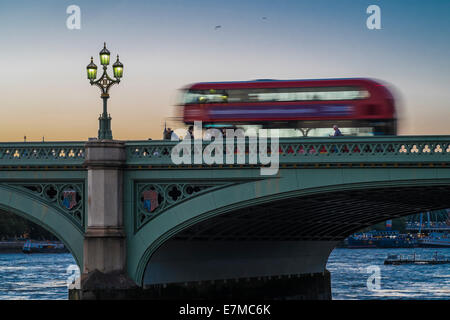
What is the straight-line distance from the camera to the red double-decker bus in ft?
132

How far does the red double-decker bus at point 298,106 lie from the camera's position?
1588 inches

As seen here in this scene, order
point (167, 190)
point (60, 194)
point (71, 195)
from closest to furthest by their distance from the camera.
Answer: point (167, 190), point (60, 194), point (71, 195)

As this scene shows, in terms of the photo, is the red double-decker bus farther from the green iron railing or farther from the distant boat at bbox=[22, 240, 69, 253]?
the distant boat at bbox=[22, 240, 69, 253]

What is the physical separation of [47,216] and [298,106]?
11292mm

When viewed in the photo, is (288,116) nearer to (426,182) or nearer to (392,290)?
(426,182)

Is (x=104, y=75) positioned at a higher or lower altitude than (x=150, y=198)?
higher

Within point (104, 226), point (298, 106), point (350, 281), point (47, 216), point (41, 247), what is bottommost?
point (350, 281)

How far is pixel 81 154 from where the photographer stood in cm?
3697

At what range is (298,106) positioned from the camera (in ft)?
134

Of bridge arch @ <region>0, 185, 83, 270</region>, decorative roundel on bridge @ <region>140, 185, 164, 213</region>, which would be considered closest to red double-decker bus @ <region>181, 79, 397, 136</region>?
decorative roundel on bridge @ <region>140, 185, 164, 213</region>

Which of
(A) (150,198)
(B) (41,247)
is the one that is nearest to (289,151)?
(A) (150,198)

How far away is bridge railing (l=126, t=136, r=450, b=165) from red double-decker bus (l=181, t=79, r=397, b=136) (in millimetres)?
4328

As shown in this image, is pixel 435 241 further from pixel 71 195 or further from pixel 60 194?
pixel 60 194
